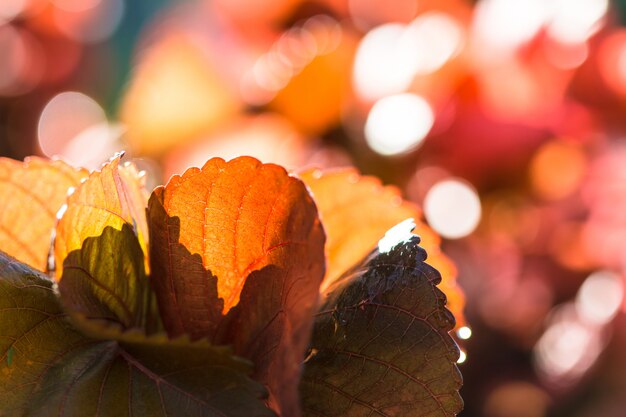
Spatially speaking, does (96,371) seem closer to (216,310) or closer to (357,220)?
(216,310)

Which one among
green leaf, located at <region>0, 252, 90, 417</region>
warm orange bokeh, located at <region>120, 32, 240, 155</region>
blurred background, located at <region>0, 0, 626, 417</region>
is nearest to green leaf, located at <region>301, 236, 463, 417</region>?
green leaf, located at <region>0, 252, 90, 417</region>

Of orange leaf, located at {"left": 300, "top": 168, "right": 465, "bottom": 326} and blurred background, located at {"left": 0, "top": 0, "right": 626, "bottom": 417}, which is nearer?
orange leaf, located at {"left": 300, "top": 168, "right": 465, "bottom": 326}

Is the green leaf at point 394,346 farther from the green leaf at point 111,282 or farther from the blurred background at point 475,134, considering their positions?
the blurred background at point 475,134

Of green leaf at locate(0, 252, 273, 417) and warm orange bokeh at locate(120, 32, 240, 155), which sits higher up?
warm orange bokeh at locate(120, 32, 240, 155)

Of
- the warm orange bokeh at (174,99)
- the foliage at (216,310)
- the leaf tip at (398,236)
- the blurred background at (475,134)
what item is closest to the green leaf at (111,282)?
the foliage at (216,310)

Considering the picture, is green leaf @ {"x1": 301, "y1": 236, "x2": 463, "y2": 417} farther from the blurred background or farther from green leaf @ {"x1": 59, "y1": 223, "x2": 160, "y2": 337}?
the blurred background

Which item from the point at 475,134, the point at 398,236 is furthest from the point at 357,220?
the point at 475,134
